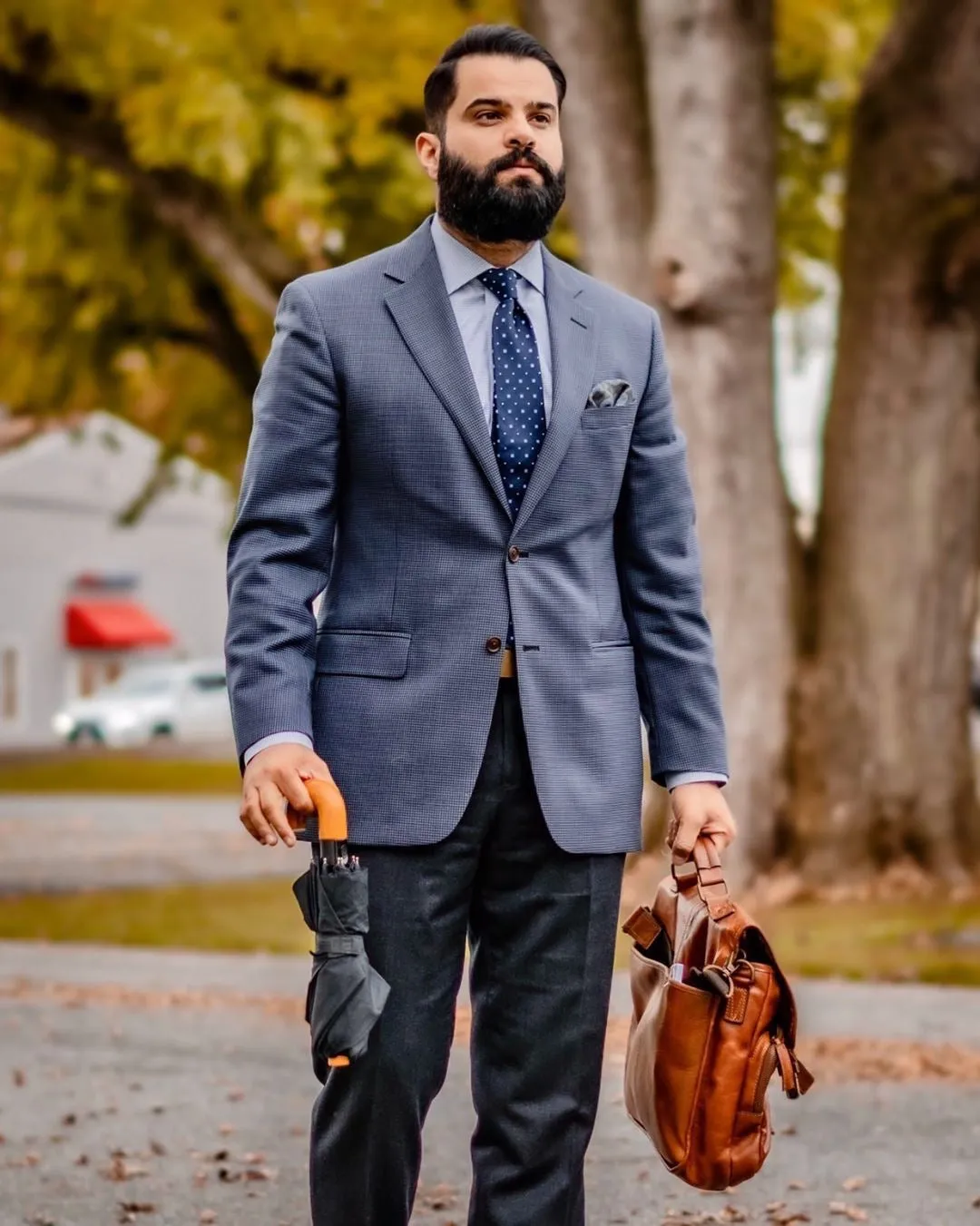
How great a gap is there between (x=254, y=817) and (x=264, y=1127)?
9.92 ft

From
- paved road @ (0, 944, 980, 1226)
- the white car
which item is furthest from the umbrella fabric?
the white car

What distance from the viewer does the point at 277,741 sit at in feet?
11.1

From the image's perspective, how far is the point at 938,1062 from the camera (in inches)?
280

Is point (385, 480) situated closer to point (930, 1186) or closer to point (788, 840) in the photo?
point (930, 1186)

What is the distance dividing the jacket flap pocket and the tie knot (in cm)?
59

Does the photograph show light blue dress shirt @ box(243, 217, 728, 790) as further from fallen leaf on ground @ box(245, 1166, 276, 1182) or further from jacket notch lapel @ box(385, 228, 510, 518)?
fallen leaf on ground @ box(245, 1166, 276, 1182)

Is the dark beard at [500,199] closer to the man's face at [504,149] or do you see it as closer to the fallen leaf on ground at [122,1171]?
the man's face at [504,149]

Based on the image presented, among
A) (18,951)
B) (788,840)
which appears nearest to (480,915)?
(18,951)

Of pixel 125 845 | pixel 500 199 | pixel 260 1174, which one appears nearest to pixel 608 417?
pixel 500 199

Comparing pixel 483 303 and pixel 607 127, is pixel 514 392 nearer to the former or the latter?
pixel 483 303

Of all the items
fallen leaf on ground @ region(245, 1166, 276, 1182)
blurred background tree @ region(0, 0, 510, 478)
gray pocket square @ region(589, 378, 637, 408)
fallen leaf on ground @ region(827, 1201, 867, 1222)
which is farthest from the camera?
blurred background tree @ region(0, 0, 510, 478)

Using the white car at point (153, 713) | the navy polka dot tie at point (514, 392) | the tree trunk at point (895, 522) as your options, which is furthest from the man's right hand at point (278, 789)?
the white car at point (153, 713)

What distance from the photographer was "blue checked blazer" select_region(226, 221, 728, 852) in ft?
11.4

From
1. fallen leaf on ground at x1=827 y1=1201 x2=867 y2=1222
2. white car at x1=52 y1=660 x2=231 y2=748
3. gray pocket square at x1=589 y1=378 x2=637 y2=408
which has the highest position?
gray pocket square at x1=589 y1=378 x2=637 y2=408
